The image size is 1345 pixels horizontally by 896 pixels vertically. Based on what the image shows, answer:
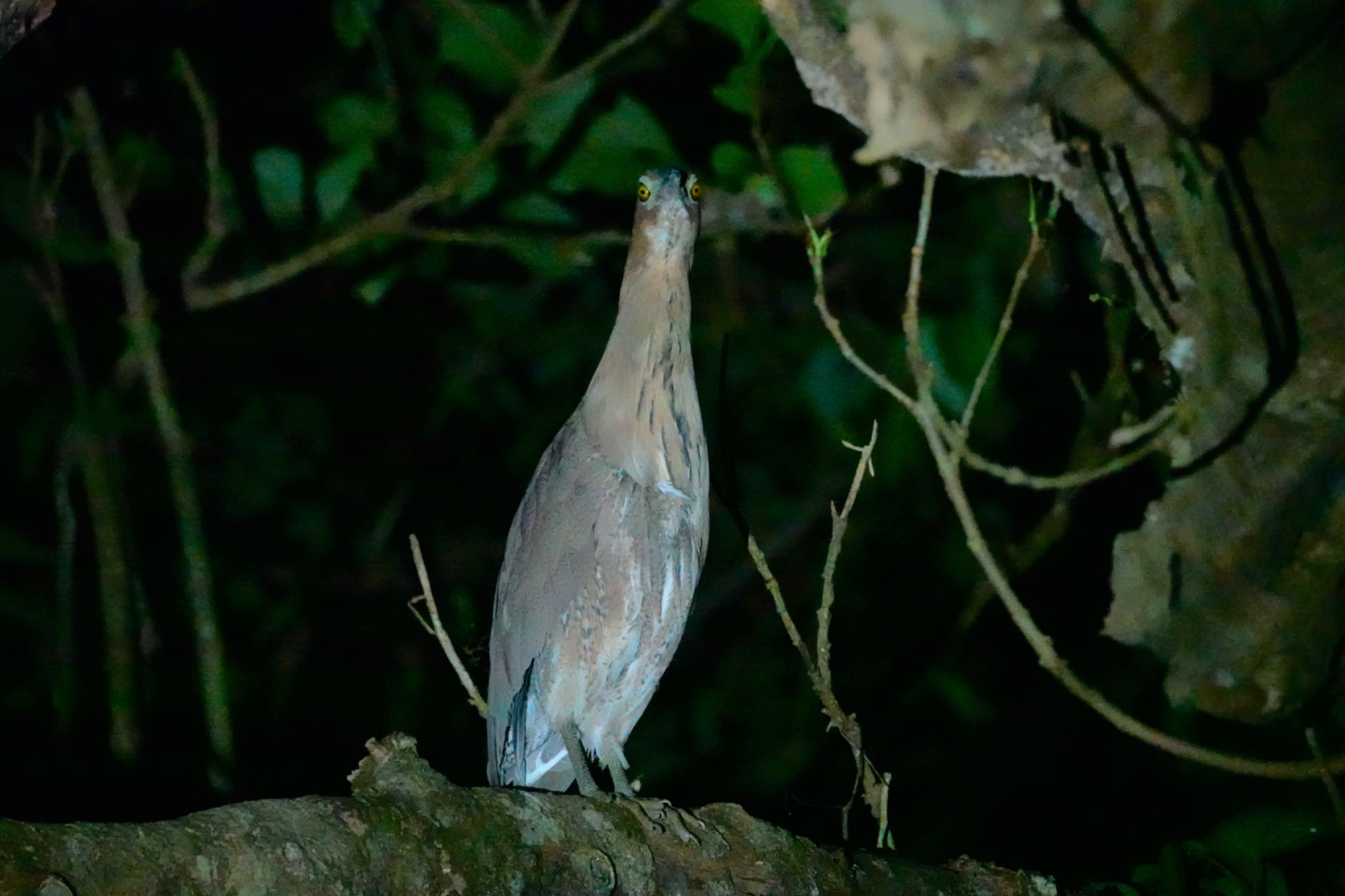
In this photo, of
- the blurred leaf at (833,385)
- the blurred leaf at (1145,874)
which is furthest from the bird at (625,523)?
the blurred leaf at (1145,874)

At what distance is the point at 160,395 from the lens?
3250mm

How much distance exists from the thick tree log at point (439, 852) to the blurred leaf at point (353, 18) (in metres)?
2.12

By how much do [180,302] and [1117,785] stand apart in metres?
4.36

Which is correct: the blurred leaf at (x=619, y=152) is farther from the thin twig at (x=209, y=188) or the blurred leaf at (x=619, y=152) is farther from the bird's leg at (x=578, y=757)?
the bird's leg at (x=578, y=757)

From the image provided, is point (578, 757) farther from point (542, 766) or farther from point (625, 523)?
point (625, 523)

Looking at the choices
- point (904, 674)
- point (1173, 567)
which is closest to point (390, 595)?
point (904, 674)

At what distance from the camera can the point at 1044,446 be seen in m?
4.99

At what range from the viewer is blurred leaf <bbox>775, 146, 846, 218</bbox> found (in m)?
2.61

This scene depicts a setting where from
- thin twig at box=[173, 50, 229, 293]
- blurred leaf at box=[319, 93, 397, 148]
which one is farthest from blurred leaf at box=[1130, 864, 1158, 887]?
thin twig at box=[173, 50, 229, 293]

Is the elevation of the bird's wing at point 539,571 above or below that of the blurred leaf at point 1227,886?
above

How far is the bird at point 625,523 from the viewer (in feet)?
8.75

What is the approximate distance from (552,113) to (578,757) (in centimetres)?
149

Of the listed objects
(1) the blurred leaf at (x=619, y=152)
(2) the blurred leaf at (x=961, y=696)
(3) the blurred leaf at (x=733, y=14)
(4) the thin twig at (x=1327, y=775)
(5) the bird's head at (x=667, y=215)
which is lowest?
(2) the blurred leaf at (x=961, y=696)

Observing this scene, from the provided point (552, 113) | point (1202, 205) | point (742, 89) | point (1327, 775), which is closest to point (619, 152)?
point (552, 113)
